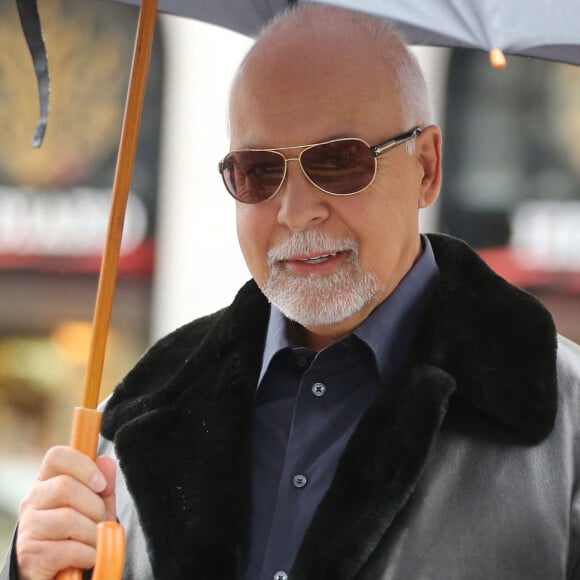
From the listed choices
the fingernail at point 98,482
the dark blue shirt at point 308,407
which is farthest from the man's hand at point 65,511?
the dark blue shirt at point 308,407

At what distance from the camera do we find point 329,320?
219 cm

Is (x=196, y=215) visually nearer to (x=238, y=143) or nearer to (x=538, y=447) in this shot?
(x=238, y=143)

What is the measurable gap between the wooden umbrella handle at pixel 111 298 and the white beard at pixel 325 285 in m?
0.37

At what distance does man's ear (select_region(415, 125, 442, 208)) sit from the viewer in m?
2.33

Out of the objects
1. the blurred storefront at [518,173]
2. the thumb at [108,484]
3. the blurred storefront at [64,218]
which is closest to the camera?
the thumb at [108,484]

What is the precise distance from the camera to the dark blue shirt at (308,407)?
2037 mm

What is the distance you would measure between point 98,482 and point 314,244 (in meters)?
0.62

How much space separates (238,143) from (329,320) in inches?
16.8

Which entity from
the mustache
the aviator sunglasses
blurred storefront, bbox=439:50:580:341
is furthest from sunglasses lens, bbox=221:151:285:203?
blurred storefront, bbox=439:50:580:341

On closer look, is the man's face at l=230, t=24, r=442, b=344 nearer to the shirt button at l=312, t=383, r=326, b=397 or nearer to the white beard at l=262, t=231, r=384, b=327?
the white beard at l=262, t=231, r=384, b=327

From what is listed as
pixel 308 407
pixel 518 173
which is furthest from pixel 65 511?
pixel 518 173

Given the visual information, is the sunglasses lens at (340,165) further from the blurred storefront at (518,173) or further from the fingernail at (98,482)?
the blurred storefront at (518,173)

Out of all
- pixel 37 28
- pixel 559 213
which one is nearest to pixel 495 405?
pixel 37 28

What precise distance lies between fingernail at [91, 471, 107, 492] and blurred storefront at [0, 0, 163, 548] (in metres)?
5.09
